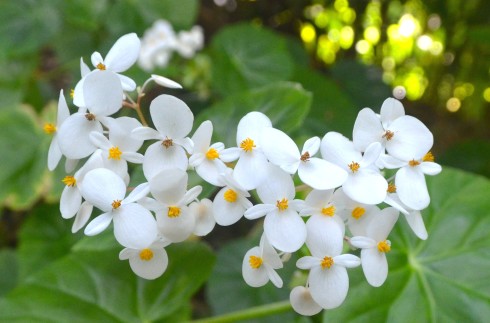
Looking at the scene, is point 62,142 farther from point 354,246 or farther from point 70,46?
point 70,46

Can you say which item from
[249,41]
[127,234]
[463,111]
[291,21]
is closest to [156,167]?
[127,234]

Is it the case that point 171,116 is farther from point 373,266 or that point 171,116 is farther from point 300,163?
point 373,266

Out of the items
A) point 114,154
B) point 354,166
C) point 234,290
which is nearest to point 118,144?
point 114,154

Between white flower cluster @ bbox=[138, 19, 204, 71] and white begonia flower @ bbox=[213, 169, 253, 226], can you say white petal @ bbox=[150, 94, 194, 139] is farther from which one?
white flower cluster @ bbox=[138, 19, 204, 71]

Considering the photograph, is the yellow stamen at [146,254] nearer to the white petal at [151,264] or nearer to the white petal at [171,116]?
the white petal at [151,264]

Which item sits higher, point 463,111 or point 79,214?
point 79,214

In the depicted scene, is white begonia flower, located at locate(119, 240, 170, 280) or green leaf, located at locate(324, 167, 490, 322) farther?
green leaf, located at locate(324, 167, 490, 322)

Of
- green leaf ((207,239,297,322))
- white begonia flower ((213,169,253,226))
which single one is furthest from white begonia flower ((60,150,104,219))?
green leaf ((207,239,297,322))

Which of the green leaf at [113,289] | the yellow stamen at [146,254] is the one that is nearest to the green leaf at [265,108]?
the green leaf at [113,289]
